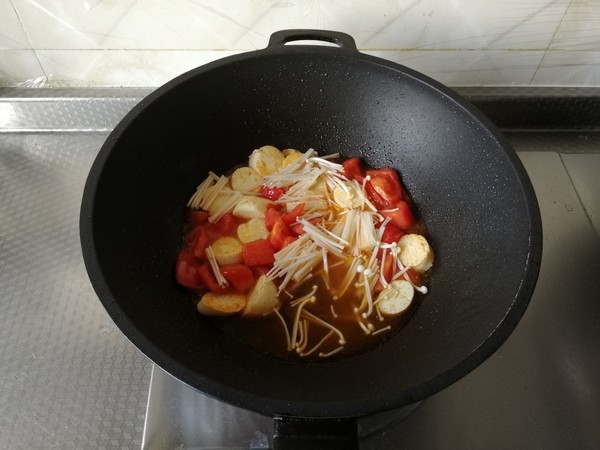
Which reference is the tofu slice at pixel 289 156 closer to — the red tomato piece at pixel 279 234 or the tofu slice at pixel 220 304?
the red tomato piece at pixel 279 234

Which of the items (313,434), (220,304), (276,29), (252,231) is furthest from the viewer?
(276,29)

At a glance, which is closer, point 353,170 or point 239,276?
point 239,276

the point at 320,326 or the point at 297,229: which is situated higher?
the point at 297,229

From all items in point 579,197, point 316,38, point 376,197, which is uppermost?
point 316,38

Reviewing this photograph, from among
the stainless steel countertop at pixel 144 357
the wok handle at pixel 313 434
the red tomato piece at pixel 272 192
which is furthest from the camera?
the red tomato piece at pixel 272 192

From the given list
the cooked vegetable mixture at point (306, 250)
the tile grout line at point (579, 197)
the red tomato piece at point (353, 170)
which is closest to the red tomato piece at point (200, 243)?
the cooked vegetable mixture at point (306, 250)

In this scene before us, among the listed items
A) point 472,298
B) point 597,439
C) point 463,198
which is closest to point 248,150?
point 463,198

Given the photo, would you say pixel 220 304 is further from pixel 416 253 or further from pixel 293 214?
pixel 416 253

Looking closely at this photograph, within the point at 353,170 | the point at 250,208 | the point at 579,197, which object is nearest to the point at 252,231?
the point at 250,208
